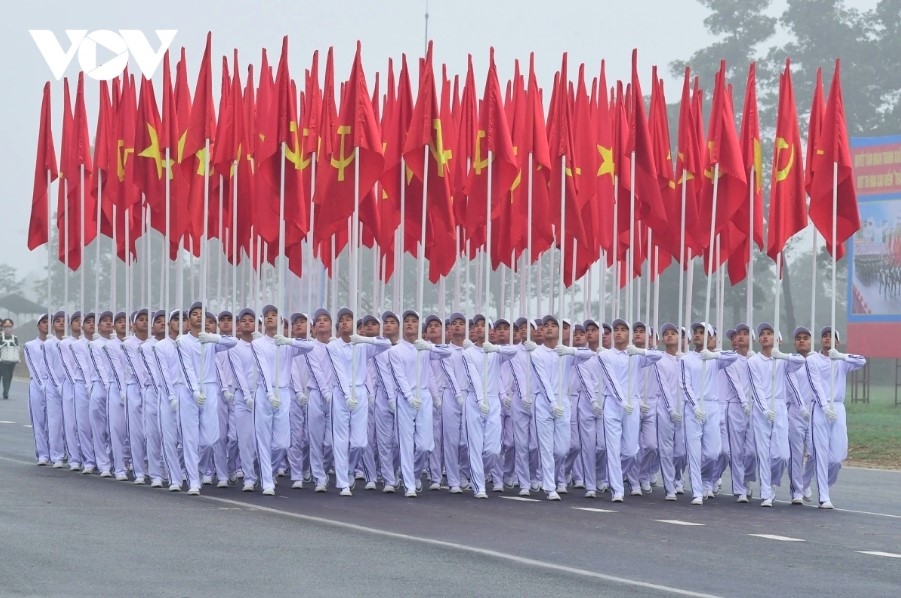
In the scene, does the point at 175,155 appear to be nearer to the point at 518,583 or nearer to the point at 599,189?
the point at 599,189

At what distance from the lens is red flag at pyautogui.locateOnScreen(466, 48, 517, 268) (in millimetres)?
17656

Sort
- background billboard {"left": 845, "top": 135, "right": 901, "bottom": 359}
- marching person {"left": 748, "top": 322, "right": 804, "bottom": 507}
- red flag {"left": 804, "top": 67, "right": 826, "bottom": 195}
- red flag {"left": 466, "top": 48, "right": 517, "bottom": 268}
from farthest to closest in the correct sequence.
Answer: background billboard {"left": 845, "top": 135, "right": 901, "bottom": 359} < red flag {"left": 466, "top": 48, "right": 517, "bottom": 268} < red flag {"left": 804, "top": 67, "right": 826, "bottom": 195} < marching person {"left": 748, "top": 322, "right": 804, "bottom": 507}

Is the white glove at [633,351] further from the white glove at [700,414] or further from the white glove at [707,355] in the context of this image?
the white glove at [700,414]

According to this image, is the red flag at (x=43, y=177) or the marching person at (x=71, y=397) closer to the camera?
the marching person at (x=71, y=397)

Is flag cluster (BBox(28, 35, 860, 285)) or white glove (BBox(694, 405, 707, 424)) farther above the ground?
flag cluster (BBox(28, 35, 860, 285))

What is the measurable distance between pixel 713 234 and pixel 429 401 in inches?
143

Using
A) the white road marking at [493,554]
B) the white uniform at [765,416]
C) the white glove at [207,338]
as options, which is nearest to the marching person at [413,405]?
the white glove at [207,338]

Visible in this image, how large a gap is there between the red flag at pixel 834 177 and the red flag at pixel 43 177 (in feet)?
30.7

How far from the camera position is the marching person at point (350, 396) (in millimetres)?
15836

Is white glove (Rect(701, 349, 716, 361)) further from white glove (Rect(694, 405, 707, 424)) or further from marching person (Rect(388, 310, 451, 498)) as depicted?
marching person (Rect(388, 310, 451, 498))

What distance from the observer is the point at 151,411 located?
54.2ft

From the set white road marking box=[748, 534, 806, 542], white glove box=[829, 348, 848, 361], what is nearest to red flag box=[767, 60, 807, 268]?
white glove box=[829, 348, 848, 361]

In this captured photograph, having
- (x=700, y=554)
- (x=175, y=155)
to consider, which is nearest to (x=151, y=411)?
(x=175, y=155)

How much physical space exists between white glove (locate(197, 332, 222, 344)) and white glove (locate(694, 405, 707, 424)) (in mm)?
4698
